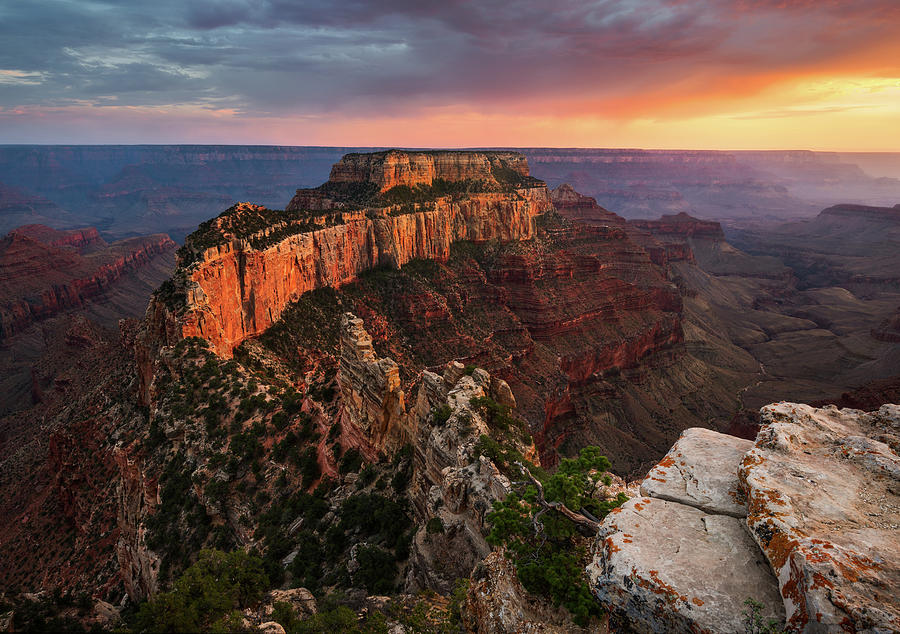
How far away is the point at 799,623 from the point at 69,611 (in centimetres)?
2735

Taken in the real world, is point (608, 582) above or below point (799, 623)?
below

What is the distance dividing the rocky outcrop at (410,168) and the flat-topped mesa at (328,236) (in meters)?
0.34

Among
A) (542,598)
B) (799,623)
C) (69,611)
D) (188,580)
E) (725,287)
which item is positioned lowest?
(725,287)

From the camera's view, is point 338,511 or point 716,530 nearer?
point 716,530

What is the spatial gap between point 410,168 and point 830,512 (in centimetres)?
9741

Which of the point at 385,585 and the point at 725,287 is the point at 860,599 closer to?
the point at 385,585

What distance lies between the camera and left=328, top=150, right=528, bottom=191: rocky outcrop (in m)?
93.1

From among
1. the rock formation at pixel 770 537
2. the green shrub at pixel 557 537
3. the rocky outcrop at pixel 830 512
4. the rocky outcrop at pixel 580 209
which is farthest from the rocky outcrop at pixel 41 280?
the rocky outcrop at pixel 830 512

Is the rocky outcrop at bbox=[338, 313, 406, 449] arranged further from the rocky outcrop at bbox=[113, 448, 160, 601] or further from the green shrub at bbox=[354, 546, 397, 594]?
the rocky outcrop at bbox=[113, 448, 160, 601]

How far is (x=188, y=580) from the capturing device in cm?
1555

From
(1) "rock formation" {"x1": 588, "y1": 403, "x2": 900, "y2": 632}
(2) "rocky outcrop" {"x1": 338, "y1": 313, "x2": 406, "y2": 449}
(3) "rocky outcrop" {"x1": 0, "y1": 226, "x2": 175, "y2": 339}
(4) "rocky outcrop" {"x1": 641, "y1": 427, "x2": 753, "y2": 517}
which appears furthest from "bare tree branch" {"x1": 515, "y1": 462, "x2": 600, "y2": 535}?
(3) "rocky outcrop" {"x1": 0, "y1": 226, "x2": 175, "y2": 339}

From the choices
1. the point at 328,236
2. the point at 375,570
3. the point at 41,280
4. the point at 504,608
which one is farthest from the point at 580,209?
the point at 41,280

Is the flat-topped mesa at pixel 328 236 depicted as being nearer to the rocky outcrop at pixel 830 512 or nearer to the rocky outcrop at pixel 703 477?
the rocky outcrop at pixel 703 477

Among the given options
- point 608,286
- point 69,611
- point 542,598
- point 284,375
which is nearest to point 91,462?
point 284,375
